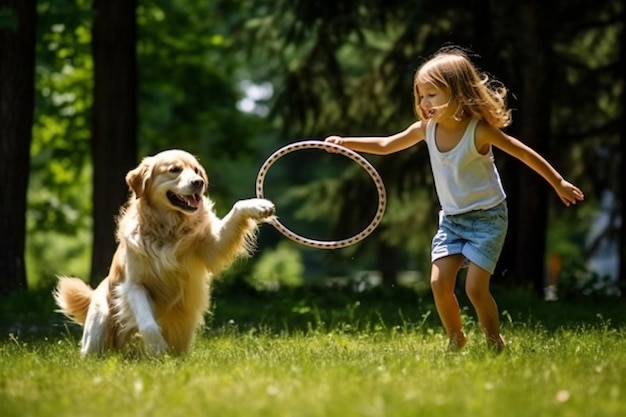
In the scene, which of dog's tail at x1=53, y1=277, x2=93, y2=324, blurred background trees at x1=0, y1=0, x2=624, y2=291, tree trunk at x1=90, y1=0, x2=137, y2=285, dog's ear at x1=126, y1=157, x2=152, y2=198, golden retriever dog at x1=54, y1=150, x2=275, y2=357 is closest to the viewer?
golden retriever dog at x1=54, y1=150, x2=275, y2=357

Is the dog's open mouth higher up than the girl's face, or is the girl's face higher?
the girl's face

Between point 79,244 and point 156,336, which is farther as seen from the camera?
point 79,244

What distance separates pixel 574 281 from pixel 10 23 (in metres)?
6.98

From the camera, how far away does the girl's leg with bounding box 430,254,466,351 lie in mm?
7566

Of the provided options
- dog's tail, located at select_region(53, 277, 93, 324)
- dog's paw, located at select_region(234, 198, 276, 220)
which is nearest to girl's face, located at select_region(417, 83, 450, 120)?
dog's paw, located at select_region(234, 198, 276, 220)

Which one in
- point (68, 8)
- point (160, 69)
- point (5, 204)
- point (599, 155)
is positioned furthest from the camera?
point (160, 69)

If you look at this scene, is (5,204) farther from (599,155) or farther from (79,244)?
(79,244)

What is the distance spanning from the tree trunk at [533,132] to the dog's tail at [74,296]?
22.7 feet

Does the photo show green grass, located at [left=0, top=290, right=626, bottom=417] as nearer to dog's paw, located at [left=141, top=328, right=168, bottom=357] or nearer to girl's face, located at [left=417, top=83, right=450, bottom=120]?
dog's paw, located at [left=141, top=328, right=168, bottom=357]

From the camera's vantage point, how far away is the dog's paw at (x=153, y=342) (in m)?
7.62

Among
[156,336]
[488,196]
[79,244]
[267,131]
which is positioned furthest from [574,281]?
[79,244]

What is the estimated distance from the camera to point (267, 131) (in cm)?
2338

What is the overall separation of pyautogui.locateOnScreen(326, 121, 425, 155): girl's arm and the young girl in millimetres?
244

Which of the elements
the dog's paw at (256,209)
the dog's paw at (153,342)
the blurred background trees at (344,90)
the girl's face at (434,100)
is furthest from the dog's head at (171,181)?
the blurred background trees at (344,90)
